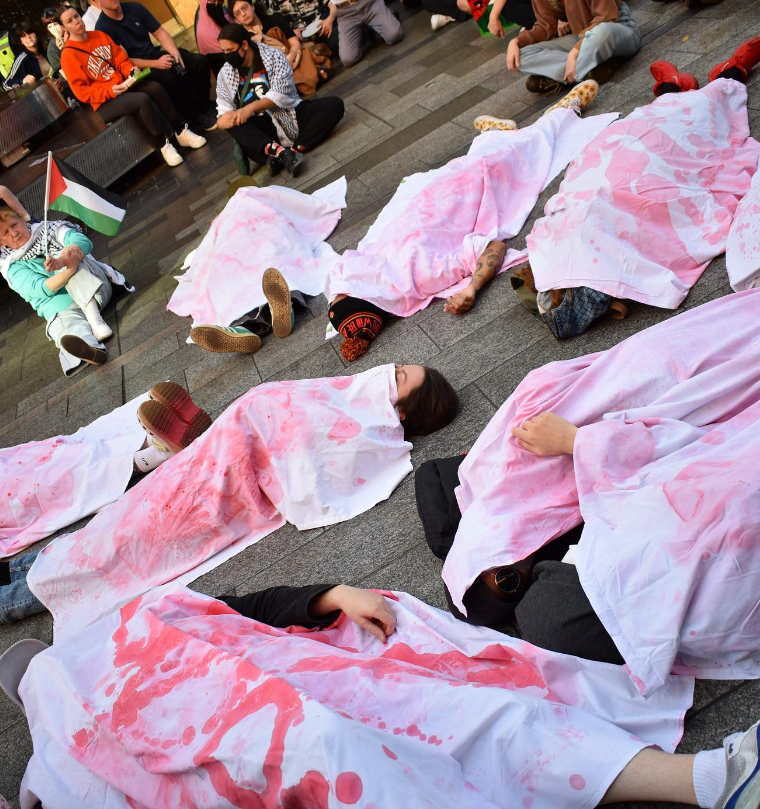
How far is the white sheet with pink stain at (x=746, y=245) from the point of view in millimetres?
2814

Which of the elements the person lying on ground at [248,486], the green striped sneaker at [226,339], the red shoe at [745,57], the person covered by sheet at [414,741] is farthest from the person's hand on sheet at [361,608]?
the red shoe at [745,57]

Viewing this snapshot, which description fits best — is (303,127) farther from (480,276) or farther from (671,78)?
(480,276)

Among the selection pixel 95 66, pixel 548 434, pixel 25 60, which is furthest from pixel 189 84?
pixel 548 434

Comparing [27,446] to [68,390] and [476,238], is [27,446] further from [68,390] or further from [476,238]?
[476,238]

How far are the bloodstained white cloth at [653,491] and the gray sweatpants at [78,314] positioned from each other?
398cm

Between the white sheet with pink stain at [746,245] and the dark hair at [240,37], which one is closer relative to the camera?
the white sheet with pink stain at [746,245]

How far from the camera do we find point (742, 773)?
143cm

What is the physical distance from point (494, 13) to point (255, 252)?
317 centimetres

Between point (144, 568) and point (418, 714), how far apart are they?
5.29 ft

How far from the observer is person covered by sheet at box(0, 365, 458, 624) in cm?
304

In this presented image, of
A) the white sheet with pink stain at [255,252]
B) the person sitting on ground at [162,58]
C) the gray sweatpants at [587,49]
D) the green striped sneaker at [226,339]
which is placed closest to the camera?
the green striped sneaker at [226,339]

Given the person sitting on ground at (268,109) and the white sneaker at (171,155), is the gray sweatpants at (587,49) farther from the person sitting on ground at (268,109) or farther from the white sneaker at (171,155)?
the white sneaker at (171,155)

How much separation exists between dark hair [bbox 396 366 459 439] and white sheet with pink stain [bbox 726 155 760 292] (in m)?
1.18

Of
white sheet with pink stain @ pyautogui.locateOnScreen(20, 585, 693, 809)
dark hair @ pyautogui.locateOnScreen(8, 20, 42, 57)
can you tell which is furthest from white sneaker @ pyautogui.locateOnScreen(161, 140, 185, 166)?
white sheet with pink stain @ pyautogui.locateOnScreen(20, 585, 693, 809)
